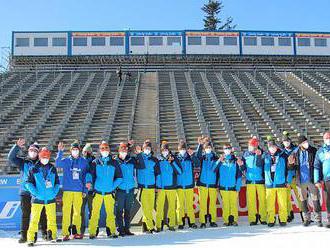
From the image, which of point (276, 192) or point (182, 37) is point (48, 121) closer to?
point (276, 192)

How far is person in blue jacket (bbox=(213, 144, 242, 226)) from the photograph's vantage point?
363 inches

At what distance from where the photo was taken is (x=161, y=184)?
903cm

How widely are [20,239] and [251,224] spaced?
15.2ft

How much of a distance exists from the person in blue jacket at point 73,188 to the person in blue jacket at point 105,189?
0.63 ft

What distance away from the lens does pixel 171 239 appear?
782 cm

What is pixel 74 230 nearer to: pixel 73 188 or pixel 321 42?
pixel 73 188

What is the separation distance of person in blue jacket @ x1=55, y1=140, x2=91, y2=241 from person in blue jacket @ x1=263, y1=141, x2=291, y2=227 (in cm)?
367

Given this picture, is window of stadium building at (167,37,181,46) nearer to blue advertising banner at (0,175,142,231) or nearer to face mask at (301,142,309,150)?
blue advertising banner at (0,175,142,231)

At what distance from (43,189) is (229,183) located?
12.7ft

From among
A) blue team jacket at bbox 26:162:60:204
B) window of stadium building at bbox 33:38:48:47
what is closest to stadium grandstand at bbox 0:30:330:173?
window of stadium building at bbox 33:38:48:47

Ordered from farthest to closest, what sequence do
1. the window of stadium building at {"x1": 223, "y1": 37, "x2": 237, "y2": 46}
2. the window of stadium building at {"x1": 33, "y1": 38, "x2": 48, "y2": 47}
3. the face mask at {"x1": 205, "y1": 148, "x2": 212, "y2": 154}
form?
the window of stadium building at {"x1": 223, "y1": 37, "x2": 237, "y2": 46} → the window of stadium building at {"x1": 33, "y1": 38, "x2": 48, "y2": 47} → the face mask at {"x1": 205, "y1": 148, "x2": 212, "y2": 154}

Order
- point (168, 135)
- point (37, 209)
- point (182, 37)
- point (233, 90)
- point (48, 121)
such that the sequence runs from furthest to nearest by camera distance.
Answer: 1. point (182, 37)
2. point (233, 90)
3. point (48, 121)
4. point (168, 135)
5. point (37, 209)

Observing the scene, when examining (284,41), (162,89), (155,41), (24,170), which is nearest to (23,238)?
(24,170)

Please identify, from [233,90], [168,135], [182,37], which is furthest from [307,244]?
[182,37]
